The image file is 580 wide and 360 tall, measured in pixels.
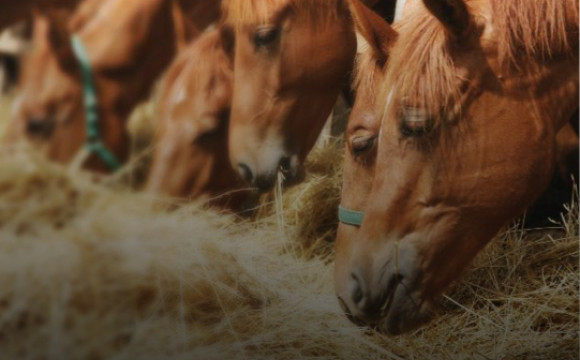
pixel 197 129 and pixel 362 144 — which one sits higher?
pixel 197 129

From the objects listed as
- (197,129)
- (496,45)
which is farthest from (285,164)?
(496,45)

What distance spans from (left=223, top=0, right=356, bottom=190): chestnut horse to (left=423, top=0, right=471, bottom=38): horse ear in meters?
0.18

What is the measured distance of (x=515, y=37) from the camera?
1.25 metres

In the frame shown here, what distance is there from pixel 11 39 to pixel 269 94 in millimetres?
419

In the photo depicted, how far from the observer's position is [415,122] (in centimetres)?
126

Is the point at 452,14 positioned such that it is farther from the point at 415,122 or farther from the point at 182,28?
the point at 182,28

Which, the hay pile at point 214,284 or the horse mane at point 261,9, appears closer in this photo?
the hay pile at point 214,284

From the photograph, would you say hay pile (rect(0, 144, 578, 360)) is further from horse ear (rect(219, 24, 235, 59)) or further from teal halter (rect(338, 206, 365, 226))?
horse ear (rect(219, 24, 235, 59))

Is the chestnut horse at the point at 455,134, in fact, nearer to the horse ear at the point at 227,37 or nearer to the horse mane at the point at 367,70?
the horse mane at the point at 367,70

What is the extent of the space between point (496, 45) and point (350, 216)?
0.37 metres

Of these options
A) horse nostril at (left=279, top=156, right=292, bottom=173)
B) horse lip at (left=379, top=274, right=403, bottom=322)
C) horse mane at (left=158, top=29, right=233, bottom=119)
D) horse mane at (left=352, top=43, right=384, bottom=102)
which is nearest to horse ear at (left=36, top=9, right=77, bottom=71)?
horse mane at (left=158, top=29, right=233, bottom=119)

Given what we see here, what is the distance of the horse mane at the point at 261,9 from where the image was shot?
1.29 m

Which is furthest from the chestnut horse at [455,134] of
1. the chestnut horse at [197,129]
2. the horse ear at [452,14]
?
the chestnut horse at [197,129]

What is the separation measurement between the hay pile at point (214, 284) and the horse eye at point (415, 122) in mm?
204
